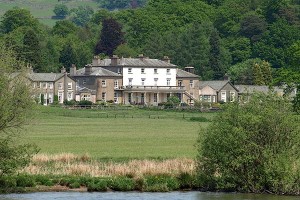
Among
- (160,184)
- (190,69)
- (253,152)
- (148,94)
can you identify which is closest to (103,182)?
(160,184)

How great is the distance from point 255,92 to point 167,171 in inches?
208

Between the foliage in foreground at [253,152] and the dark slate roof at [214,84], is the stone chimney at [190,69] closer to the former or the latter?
the dark slate roof at [214,84]

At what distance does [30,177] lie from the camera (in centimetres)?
5816

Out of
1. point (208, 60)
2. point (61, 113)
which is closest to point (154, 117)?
point (61, 113)

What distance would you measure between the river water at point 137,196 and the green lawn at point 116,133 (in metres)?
6.17

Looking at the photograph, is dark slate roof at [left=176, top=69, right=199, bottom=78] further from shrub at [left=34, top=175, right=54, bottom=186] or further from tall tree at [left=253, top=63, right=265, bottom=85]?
shrub at [left=34, top=175, right=54, bottom=186]

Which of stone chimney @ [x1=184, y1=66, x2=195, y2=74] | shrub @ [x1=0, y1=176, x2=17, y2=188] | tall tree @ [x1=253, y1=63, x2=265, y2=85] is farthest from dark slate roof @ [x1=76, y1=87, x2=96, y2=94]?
shrub @ [x1=0, y1=176, x2=17, y2=188]

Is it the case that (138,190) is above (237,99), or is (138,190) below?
below

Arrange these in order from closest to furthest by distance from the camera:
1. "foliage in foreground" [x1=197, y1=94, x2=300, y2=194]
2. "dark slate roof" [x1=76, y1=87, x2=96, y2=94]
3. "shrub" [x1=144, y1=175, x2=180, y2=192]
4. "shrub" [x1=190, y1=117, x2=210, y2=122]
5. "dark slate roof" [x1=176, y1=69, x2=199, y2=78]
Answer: "foliage in foreground" [x1=197, y1=94, x2=300, y2=194]
"shrub" [x1=144, y1=175, x2=180, y2=192]
"shrub" [x1=190, y1=117, x2=210, y2=122]
"dark slate roof" [x1=76, y1=87, x2=96, y2=94]
"dark slate roof" [x1=176, y1=69, x2=199, y2=78]

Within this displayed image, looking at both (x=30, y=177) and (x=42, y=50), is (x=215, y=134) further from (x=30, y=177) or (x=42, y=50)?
(x=42, y=50)

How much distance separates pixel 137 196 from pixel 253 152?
5271 millimetres

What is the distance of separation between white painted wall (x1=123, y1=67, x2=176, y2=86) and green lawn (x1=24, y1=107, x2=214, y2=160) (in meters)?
31.6

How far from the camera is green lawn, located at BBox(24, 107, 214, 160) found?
7419 cm

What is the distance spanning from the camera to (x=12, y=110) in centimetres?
5759
